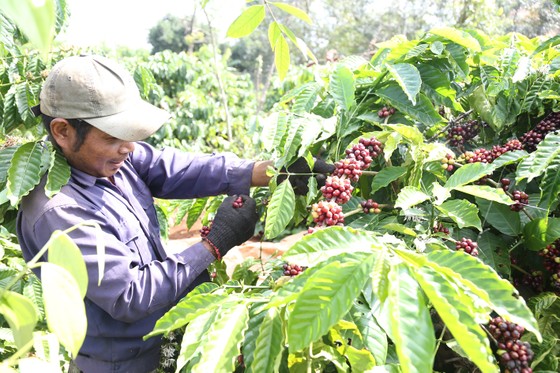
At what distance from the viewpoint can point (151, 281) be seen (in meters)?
1.60

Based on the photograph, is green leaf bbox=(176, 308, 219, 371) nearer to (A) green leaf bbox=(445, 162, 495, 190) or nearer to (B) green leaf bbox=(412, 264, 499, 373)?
(B) green leaf bbox=(412, 264, 499, 373)

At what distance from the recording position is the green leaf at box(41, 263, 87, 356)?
519mm

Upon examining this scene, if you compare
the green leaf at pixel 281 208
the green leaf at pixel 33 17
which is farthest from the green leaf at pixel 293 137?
the green leaf at pixel 33 17

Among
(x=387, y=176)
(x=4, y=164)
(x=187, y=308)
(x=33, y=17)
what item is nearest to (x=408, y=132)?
(x=387, y=176)

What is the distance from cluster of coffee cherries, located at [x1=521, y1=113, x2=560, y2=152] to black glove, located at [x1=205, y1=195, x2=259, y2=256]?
0.95 metres

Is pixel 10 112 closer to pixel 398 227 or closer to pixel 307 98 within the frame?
pixel 307 98

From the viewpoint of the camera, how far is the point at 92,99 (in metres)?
1.59

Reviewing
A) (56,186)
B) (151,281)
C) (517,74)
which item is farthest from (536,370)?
(56,186)

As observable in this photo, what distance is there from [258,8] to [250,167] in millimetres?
699

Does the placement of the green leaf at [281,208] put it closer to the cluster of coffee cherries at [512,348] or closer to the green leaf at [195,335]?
the green leaf at [195,335]

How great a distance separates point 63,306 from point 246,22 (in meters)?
1.11

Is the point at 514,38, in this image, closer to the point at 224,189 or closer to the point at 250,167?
the point at 250,167

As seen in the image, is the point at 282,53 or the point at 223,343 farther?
the point at 282,53

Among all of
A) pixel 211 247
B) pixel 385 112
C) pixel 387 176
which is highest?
pixel 385 112
